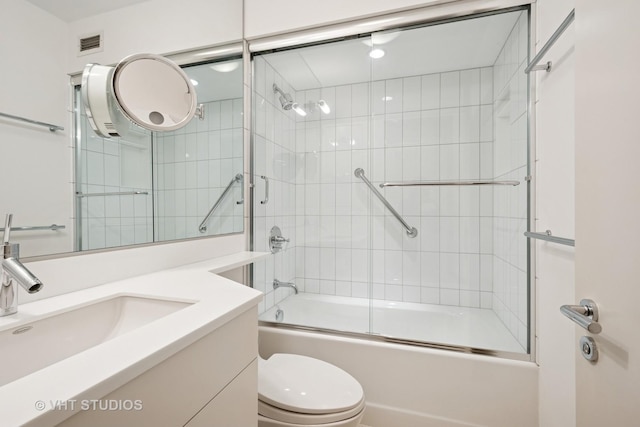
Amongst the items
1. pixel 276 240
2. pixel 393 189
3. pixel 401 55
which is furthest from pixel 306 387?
pixel 401 55

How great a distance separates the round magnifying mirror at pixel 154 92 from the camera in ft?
3.05

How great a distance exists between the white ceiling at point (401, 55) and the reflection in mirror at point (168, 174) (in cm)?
45

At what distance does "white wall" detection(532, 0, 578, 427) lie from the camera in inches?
36.4

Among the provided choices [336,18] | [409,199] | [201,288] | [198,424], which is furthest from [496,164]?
[198,424]

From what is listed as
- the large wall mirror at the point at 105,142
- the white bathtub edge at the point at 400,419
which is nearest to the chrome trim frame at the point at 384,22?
the large wall mirror at the point at 105,142

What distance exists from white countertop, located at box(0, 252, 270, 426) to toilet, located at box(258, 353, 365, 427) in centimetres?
48

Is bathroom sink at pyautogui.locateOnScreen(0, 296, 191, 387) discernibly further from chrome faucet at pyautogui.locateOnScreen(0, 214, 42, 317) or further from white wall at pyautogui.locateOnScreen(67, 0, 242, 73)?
white wall at pyautogui.locateOnScreen(67, 0, 242, 73)

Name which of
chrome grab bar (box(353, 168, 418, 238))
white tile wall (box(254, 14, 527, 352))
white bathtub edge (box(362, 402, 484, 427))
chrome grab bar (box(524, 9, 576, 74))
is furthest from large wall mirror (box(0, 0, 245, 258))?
chrome grab bar (box(524, 9, 576, 74))

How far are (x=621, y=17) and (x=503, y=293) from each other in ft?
4.79

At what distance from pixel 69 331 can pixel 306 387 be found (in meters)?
0.75

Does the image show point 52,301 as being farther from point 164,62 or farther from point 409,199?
point 409,199

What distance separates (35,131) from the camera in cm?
70

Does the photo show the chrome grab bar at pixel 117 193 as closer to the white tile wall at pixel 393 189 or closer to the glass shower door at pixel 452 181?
the white tile wall at pixel 393 189

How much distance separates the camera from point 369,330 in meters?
1.53
